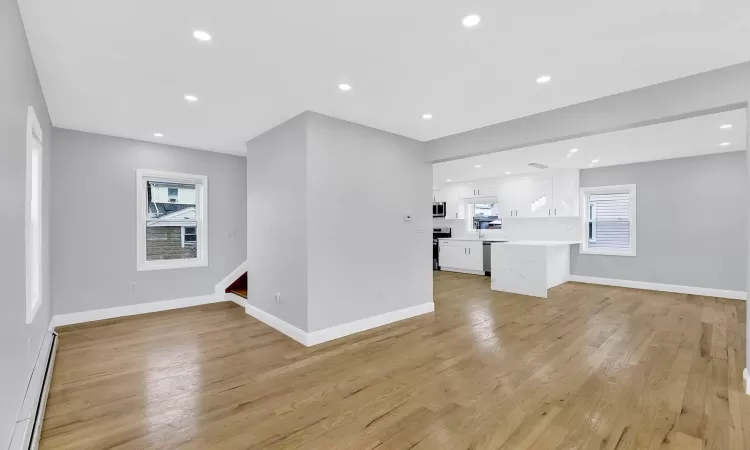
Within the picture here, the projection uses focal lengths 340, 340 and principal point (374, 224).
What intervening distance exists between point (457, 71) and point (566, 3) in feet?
3.00

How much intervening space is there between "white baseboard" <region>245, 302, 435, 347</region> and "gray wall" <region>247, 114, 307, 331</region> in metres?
0.08

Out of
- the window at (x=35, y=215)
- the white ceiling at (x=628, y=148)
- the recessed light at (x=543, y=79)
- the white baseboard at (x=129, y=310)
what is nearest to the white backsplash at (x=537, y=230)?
the white ceiling at (x=628, y=148)

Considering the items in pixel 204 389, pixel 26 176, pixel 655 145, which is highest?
pixel 655 145

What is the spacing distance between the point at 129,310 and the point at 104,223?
1247 mm

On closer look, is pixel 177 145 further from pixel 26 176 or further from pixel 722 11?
pixel 722 11

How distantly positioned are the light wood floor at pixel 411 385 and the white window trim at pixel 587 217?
2269 mm

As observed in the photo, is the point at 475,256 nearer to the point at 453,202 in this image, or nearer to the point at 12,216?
the point at 453,202

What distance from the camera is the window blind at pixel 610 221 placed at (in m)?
6.82

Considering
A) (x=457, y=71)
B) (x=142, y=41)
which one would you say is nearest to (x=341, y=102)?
(x=457, y=71)

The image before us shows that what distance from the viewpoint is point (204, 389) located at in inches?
104

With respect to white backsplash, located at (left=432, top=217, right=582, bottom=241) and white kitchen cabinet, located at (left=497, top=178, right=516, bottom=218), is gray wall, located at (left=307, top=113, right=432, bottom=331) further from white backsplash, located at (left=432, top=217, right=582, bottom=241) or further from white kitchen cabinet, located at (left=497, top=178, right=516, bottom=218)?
white backsplash, located at (left=432, top=217, right=582, bottom=241)

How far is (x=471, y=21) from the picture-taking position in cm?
208

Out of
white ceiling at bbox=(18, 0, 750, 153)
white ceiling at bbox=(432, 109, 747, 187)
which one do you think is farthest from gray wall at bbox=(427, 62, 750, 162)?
white ceiling at bbox=(432, 109, 747, 187)

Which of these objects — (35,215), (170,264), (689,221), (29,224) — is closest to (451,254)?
(689,221)
